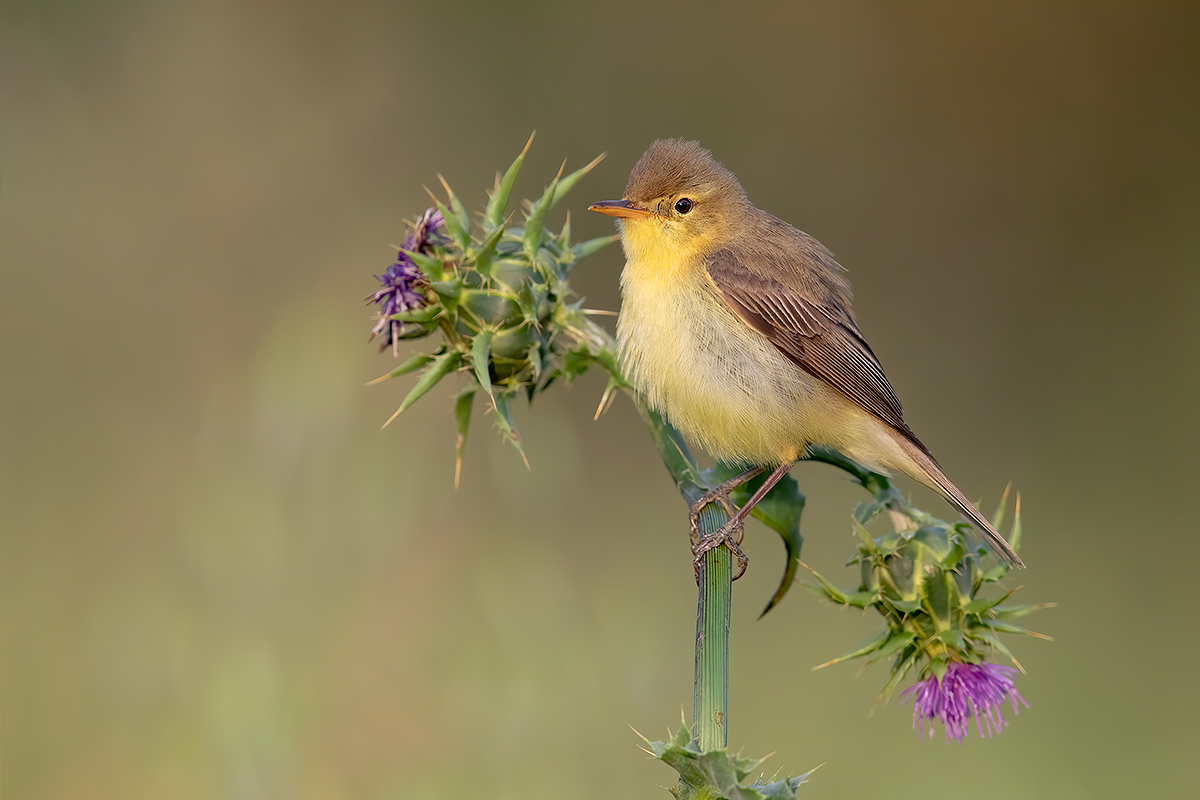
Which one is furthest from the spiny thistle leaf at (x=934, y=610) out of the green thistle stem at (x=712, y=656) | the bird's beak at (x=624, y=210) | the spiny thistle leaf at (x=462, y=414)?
the bird's beak at (x=624, y=210)

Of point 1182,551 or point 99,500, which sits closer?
point 99,500

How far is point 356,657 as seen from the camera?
4.50 metres

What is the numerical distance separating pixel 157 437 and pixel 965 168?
7743 mm

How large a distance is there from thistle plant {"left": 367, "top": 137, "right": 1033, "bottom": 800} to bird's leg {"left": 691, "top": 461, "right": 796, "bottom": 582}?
1.5 inches

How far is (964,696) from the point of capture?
346 centimetres

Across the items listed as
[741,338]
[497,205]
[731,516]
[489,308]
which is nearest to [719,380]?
[741,338]

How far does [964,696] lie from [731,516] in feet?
3.31

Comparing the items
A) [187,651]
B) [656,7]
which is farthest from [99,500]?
[656,7]

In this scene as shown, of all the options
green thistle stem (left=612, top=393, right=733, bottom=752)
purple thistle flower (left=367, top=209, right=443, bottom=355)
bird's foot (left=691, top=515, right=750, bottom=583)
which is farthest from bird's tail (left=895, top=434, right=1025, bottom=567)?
purple thistle flower (left=367, top=209, right=443, bottom=355)

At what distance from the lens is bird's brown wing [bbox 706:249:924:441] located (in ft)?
14.1

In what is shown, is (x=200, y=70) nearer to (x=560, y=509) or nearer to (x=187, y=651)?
(x=560, y=509)

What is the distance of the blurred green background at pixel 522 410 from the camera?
4348 millimetres

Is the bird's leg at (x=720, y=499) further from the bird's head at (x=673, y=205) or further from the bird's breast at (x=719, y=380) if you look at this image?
the bird's head at (x=673, y=205)

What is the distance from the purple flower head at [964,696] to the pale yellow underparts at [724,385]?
941 millimetres
